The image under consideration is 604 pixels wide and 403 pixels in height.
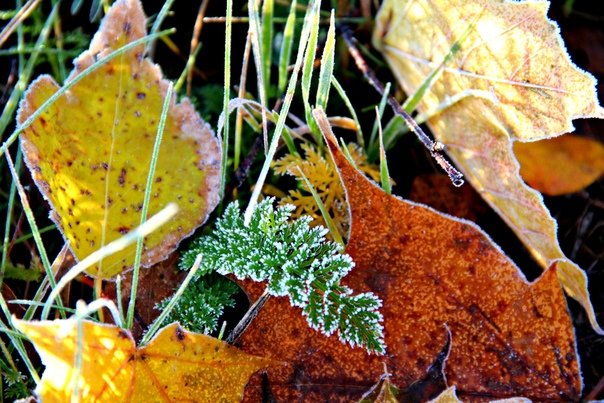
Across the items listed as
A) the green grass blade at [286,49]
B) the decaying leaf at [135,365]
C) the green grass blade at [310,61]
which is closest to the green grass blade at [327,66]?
the green grass blade at [310,61]

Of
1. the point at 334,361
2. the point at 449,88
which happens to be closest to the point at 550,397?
the point at 334,361

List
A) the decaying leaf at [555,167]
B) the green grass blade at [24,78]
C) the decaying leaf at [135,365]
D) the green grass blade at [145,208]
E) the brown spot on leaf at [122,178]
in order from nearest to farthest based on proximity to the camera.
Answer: the decaying leaf at [135,365], the green grass blade at [145,208], the brown spot on leaf at [122,178], the green grass blade at [24,78], the decaying leaf at [555,167]

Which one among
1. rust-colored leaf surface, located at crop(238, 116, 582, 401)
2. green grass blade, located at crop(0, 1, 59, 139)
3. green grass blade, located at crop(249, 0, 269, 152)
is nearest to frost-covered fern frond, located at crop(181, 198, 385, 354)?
rust-colored leaf surface, located at crop(238, 116, 582, 401)

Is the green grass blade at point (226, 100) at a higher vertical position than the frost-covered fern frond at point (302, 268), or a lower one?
higher

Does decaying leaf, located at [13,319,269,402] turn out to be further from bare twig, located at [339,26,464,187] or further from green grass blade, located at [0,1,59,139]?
green grass blade, located at [0,1,59,139]

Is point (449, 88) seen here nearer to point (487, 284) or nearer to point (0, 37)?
point (487, 284)

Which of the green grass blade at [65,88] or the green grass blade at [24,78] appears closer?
the green grass blade at [65,88]

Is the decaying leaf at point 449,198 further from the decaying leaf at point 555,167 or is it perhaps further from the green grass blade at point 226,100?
the green grass blade at point 226,100
